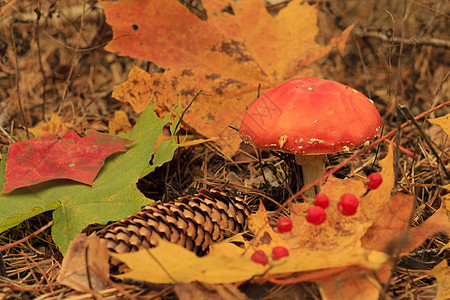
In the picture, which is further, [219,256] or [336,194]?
[336,194]

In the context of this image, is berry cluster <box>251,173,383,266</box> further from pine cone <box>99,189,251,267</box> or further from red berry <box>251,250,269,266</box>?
pine cone <box>99,189,251,267</box>

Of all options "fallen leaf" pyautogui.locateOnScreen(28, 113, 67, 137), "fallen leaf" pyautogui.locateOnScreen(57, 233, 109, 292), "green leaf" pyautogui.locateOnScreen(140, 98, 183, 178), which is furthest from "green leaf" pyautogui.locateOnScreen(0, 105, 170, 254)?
"fallen leaf" pyautogui.locateOnScreen(28, 113, 67, 137)

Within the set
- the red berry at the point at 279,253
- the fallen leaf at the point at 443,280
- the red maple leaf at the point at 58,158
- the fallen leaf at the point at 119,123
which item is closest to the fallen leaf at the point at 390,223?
the fallen leaf at the point at 443,280

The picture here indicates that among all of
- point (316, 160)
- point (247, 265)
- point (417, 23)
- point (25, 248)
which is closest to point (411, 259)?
point (316, 160)

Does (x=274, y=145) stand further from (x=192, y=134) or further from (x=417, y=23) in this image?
(x=417, y=23)

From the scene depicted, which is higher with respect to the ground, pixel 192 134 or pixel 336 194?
pixel 336 194

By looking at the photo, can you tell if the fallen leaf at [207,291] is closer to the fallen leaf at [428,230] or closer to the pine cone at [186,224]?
the pine cone at [186,224]
